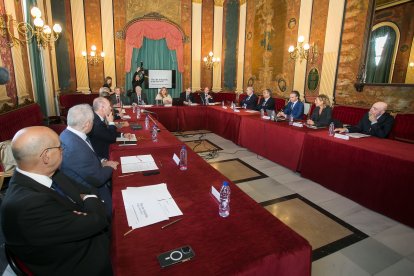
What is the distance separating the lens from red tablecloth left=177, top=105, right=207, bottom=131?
6828mm

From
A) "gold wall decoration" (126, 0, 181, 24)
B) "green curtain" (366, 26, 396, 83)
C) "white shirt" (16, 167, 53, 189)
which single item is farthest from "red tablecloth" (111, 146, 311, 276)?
"gold wall decoration" (126, 0, 181, 24)

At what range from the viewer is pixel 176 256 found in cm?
105

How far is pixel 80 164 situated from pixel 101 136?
82 cm

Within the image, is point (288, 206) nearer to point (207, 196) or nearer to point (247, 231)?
point (207, 196)

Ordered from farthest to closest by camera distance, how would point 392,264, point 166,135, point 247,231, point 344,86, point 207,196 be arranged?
point 344,86 → point 166,135 → point 392,264 → point 207,196 → point 247,231

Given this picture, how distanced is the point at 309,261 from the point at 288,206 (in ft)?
6.59

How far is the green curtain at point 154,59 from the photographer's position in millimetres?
9000

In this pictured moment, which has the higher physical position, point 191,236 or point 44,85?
point 44,85

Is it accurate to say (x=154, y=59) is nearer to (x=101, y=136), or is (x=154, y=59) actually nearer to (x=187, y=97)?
(x=187, y=97)

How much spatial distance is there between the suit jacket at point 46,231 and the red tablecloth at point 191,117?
18.6ft

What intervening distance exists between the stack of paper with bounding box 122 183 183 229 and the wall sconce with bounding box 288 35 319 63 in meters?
5.95

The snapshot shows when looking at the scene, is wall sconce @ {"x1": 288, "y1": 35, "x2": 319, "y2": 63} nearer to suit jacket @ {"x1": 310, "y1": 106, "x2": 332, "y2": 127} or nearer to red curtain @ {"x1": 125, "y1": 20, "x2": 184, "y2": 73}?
suit jacket @ {"x1": 310, "y1": 106, "x2": 332, "y2": 127}

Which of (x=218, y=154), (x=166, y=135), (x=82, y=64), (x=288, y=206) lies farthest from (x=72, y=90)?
(x=288, y=206)

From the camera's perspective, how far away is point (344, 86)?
18.9 feet
